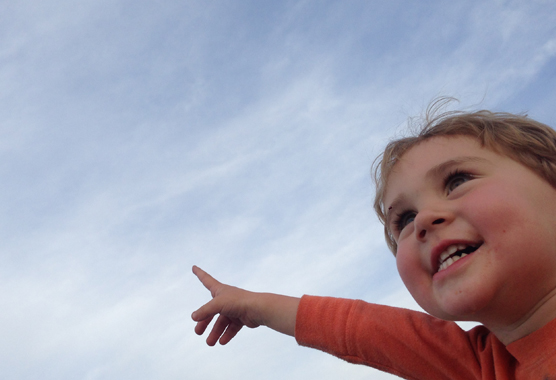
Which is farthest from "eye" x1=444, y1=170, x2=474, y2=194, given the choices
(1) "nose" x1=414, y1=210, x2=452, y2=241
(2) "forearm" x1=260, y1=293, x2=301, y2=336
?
(2) "forearm" x1=260, y1=293, x2=301, y2=336

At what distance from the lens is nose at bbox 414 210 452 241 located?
2033mm

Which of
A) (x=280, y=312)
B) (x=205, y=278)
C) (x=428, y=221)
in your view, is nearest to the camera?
(x=428, y=221)

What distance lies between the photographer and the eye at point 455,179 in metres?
2.15

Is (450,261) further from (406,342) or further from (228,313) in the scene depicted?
(228,313)

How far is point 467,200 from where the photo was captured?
201cm

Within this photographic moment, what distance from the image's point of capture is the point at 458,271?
194cm

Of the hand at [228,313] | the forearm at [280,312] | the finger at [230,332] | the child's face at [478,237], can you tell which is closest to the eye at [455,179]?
the child's face at [478,237]

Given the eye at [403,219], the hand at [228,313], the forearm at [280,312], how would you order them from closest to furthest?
the eye at [403,219], the forearm at [280,312], the hand at [228,313]

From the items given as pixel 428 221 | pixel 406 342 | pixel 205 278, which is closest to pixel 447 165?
pixel 428 221

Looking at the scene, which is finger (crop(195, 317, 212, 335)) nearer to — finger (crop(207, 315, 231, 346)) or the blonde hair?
finger (crop(207, 315, 231, 346))

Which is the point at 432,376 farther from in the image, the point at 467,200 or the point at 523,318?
the point at 467,200

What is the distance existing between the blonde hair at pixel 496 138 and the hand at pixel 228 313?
97 centimetres

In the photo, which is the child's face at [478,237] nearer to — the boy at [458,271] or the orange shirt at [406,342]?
the boy at [458,271]

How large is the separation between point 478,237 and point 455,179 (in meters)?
0.32
